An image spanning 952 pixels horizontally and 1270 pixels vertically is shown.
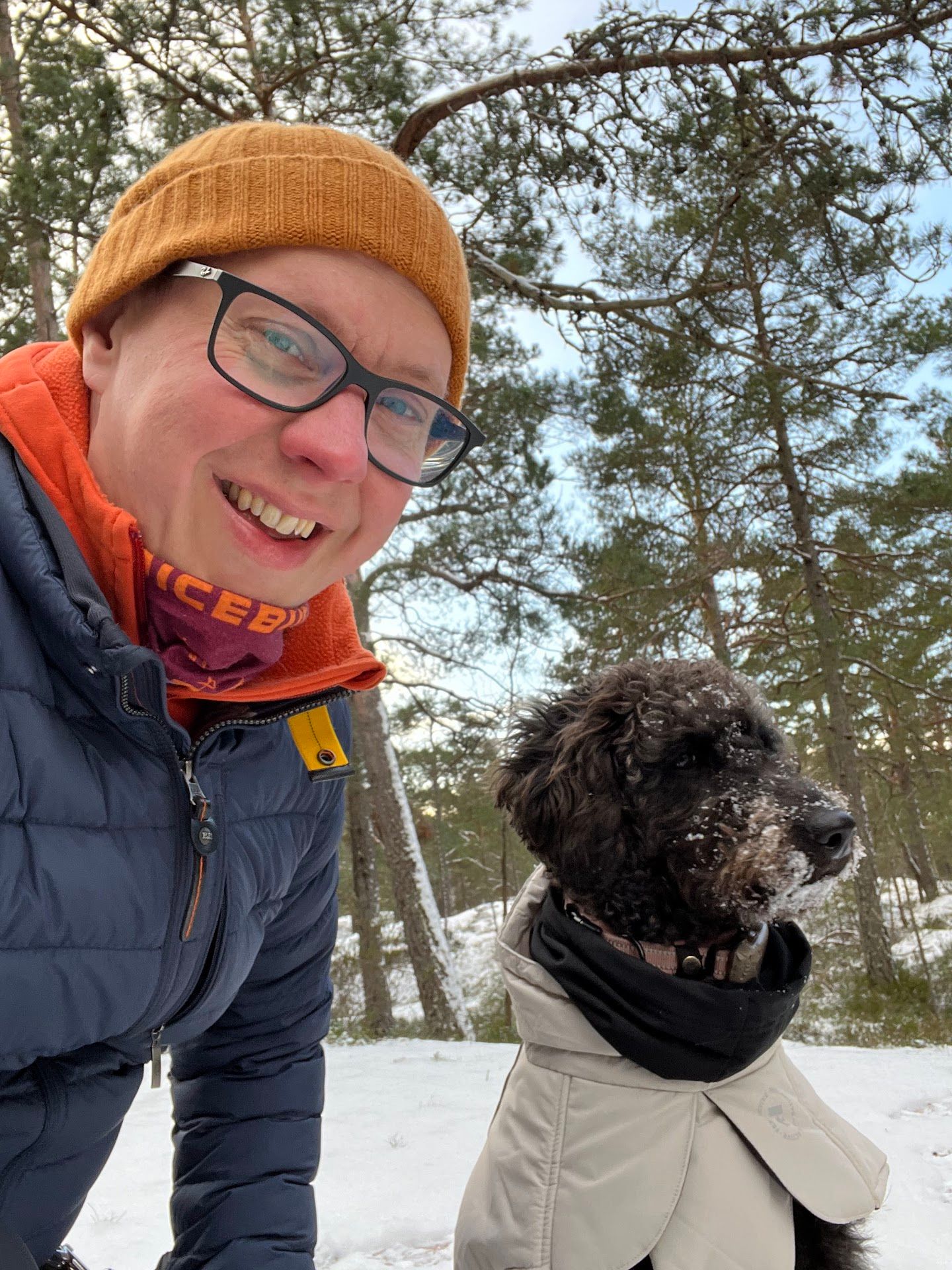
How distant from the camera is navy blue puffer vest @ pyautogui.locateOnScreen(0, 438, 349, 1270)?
121 centimetres

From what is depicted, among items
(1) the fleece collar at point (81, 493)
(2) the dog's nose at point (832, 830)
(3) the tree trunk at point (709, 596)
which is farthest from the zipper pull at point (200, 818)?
(3) the tree trunk at point (709, 596)

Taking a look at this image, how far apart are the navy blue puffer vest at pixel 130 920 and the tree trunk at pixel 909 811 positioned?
40.5 ft

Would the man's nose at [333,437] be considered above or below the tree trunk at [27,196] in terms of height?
below

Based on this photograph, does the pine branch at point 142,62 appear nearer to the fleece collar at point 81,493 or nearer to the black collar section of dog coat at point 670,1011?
the fleece collar at point 81,493

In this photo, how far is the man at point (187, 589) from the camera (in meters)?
1.24

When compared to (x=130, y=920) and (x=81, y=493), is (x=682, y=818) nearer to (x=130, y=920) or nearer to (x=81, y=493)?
(x=130, y=920)

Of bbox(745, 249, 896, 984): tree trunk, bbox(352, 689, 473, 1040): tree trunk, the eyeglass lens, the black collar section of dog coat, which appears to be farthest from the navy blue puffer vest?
bbox(745, 249, 896, 984): tree trunk

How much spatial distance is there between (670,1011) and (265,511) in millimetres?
1456

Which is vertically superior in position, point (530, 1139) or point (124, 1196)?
point (530, 1139)

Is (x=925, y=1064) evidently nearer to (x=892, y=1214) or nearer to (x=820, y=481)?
(x=892, y=1214)

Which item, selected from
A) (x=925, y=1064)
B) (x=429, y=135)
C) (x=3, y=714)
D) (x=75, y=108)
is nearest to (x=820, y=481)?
(x=429, y=135)

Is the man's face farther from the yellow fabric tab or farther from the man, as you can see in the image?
the yellow fabric tab

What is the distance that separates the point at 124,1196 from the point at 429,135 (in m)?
7.20

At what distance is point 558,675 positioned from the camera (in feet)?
29.2
